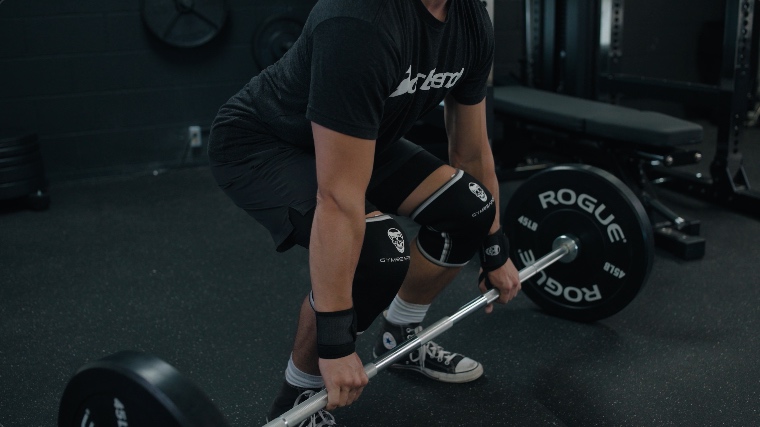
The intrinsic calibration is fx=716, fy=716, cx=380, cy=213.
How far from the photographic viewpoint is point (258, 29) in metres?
3.72

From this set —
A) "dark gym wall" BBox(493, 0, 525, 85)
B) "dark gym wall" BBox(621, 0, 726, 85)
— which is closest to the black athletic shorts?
"dark gym wall" BBox(493, 0, 525, 85)

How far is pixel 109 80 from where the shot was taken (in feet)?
12.0

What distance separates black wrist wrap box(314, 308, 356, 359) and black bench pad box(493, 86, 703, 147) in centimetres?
163

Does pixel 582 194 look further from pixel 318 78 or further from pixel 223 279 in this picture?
pixel 223 279

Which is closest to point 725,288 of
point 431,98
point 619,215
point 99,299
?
point 619,215

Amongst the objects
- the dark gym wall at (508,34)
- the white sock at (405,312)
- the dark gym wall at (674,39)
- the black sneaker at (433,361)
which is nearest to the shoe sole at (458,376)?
the black sneaker at (433,361)

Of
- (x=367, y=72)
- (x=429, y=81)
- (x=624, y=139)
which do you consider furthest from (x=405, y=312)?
(x=624, y=139)

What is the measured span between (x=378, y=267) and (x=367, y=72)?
0.36m

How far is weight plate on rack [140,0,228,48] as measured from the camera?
11.5 feet

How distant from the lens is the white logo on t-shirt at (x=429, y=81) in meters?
1.23

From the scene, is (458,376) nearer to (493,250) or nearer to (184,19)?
(493,250)

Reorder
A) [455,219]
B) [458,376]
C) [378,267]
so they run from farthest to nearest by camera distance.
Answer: [458,376], [455,219], [378,267]

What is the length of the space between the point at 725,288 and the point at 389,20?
159cm

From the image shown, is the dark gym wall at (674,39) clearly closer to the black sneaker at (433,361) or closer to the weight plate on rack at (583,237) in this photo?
the weight plate on rack at (583,237)
